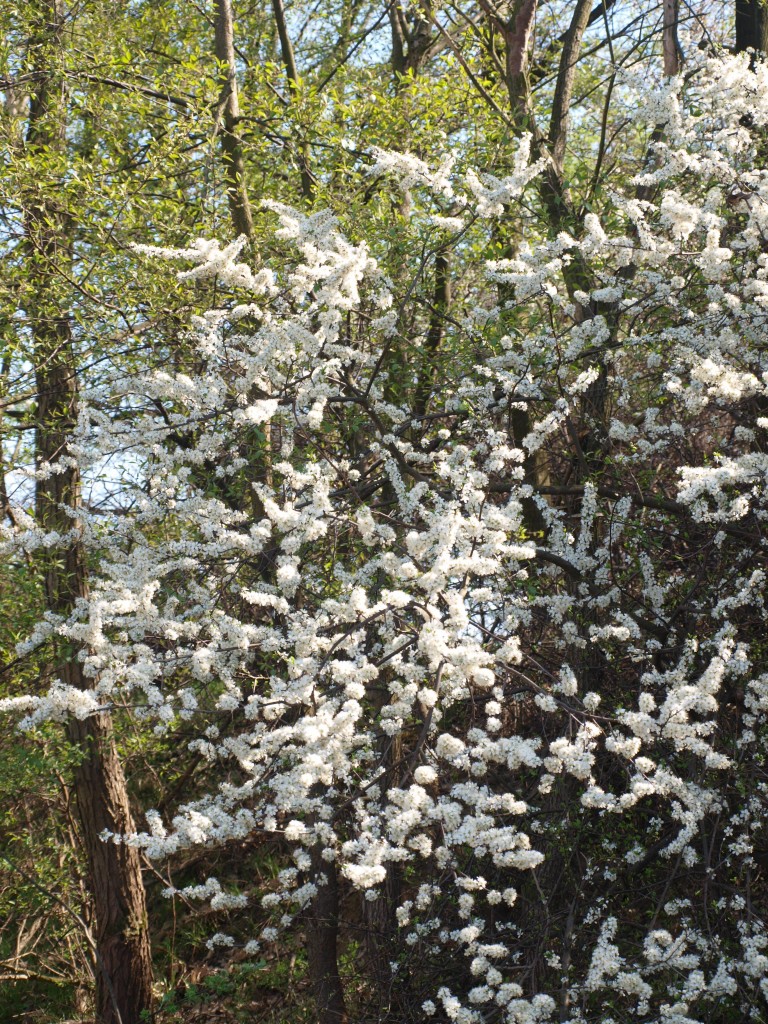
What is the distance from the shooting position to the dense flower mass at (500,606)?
11.8ft

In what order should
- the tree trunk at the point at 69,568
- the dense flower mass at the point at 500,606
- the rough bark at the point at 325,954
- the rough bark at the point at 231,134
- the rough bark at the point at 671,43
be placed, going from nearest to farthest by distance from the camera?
the dense flower mass at the point at 500,606
the rough bark at the point at 325,954
the tree trunk at the point at 69,568
the rough bark at the point at 231,134
the rough bark at the point at 671,43

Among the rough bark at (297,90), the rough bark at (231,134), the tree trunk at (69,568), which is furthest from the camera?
the rough bark at (231,134)

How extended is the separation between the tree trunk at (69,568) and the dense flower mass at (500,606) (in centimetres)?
83

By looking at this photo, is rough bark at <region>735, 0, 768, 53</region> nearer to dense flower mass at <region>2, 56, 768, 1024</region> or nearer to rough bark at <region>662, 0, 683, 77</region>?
rough bark at <region>662, 0, 683, 77</region>

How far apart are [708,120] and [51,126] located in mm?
3966

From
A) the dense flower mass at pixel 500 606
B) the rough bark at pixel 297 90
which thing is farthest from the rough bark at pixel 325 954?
the rough bark at pixel 297 90

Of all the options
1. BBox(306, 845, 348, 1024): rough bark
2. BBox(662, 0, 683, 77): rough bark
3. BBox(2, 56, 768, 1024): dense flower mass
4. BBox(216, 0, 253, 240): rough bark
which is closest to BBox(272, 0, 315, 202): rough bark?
BBox(216, 0, 253, 240): rough bark

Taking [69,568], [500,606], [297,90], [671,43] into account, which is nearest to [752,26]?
[671,43]

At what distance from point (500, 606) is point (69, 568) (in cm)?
302

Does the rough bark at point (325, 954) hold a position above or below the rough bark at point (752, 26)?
below

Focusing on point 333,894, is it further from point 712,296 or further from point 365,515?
point 712,296

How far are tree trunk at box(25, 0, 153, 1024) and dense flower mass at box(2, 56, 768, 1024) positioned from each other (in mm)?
829

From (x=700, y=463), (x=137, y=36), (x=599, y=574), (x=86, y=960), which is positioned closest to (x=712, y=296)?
(x=700, y=463)

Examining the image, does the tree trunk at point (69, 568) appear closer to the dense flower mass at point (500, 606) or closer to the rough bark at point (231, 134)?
the dense flower mass at point (500, 606)
